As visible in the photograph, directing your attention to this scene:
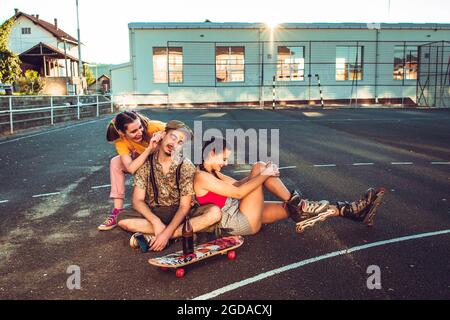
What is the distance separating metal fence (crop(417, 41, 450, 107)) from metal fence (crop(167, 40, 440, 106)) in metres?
0.52

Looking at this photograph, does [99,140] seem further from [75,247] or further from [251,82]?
[251,82]

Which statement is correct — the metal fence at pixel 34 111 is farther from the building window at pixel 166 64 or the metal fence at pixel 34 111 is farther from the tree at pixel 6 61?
the tree at pixel 6 61

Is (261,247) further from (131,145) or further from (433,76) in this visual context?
(433,76)

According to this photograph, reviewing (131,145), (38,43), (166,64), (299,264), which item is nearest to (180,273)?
(299,264)

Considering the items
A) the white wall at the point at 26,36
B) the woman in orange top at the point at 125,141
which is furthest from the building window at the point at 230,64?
the white wall at the point at 26,36

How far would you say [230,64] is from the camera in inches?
1350

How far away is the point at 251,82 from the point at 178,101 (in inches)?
226

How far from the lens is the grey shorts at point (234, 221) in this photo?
469cm

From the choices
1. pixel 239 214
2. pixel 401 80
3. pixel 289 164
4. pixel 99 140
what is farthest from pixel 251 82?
pixel 239 214

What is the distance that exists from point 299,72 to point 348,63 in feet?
12.9

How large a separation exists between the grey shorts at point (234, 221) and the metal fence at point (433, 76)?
33.2 metres

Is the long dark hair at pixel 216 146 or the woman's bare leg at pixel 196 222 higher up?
the long dark hair at pixel 216 146
